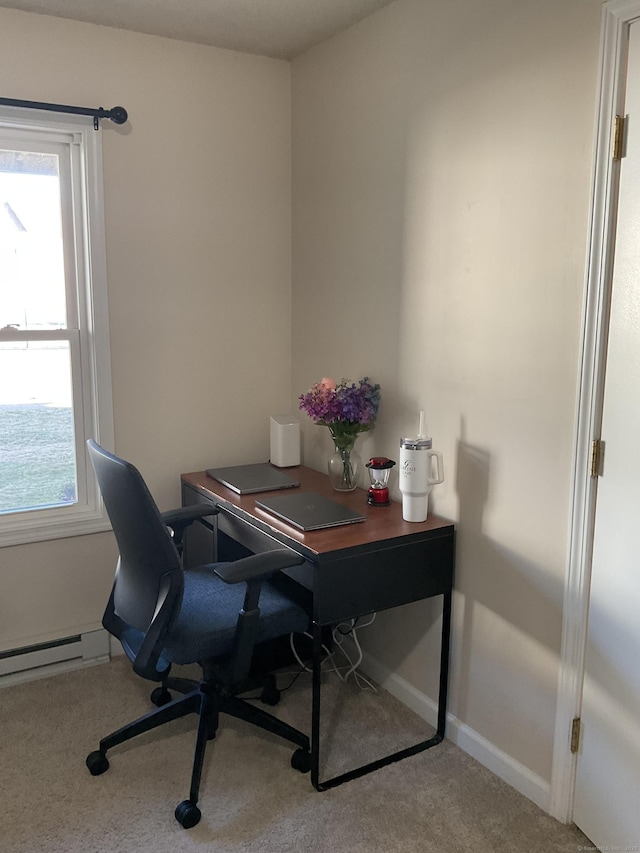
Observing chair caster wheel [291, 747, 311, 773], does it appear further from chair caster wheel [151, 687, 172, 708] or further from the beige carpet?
chair caster wheel [151, 687, 172, 708]

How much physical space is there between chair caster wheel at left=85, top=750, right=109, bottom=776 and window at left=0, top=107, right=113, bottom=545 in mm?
886

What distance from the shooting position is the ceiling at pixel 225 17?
2430 mm


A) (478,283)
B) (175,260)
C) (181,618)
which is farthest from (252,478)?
(478,283)

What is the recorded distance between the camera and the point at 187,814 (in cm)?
201

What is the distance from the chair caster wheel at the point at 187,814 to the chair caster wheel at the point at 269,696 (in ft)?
1.96

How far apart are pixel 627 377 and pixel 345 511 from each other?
38.9 inches

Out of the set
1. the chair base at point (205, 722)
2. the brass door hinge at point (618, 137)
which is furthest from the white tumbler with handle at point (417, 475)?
the brass door hinge at point (618, 137)

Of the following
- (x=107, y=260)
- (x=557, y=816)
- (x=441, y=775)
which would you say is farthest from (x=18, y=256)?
(x=557, y=816)

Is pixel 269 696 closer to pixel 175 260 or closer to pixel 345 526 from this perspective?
pixel 345 526

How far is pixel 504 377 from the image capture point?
212 centimetres

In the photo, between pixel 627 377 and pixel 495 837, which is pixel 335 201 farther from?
pixel 495 837

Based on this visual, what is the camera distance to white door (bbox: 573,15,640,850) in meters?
1.72

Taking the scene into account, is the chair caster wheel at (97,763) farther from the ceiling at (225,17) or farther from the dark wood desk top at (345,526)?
the ceiling at (225,17)

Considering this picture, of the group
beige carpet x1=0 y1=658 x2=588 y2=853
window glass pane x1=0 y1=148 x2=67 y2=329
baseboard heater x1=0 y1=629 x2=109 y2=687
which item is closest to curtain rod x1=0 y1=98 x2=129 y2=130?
window glass pane x1=0 y1=148 x2=67 y2=329
